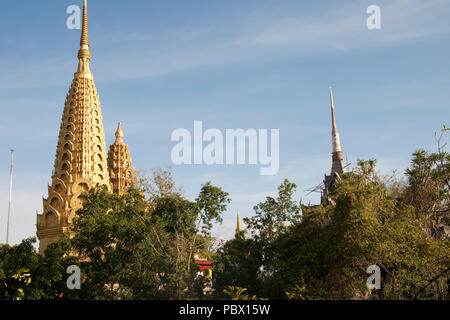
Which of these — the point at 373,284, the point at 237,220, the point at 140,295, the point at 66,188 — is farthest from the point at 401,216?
the point at 237,220

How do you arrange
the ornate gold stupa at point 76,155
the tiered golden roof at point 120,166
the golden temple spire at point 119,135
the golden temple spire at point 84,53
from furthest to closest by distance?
the golden temple spire at point 119,135 → the tiered golden roof at point 120,166 → the golden temple spire at point 84,53 → the ornate gold stupa at point 76,155

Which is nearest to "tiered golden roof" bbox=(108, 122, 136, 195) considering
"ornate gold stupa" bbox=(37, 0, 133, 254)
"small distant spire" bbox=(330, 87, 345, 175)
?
"ornate gold stupa" bbox=(37, 0, 133, 254)

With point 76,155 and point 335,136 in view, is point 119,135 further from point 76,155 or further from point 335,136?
point 335,136

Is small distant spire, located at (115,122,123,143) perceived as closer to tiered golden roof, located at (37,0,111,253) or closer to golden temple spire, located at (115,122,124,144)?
golden temple spire, located at (115,122,124,144)

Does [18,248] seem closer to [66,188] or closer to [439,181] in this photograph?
[66,188]

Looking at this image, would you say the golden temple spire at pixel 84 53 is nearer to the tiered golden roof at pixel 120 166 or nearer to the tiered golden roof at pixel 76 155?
the tiered golden roof at pixel 76 155

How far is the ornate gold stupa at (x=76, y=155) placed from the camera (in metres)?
52.4

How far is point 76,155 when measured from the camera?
54.9 meters

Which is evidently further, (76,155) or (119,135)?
(119,135)

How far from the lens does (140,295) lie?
1212 inches

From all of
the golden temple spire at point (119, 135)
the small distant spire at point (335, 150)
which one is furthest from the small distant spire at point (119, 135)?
the small distant spire at point (335, 150)

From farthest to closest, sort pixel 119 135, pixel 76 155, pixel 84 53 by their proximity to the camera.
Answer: pixel 119 135 < pixel 84 53 < pixel 76 155

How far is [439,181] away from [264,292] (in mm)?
12799

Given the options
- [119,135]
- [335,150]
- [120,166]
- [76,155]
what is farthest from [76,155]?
[335,150]
